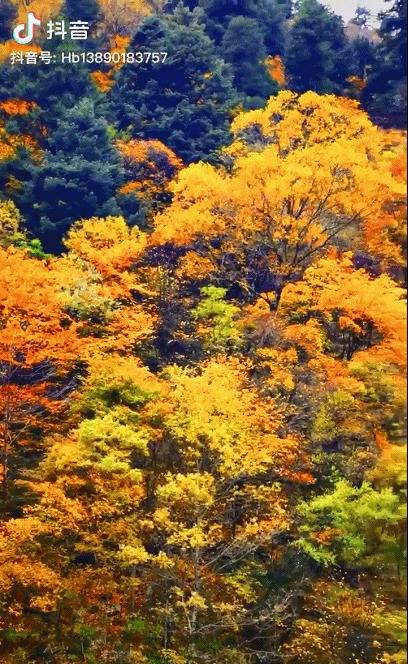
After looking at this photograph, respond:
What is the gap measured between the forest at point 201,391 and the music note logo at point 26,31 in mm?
4709

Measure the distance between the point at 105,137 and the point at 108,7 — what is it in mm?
18951

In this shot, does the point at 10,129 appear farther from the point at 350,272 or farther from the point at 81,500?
the point at 81,500

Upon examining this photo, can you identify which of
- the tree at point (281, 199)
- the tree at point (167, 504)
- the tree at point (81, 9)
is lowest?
the tree at point (167, 504)

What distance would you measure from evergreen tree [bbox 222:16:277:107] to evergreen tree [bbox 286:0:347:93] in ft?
7.01

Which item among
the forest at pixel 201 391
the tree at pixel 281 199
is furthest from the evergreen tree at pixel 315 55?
the tree at pixel 281 199

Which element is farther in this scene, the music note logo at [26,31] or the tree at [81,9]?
the tree at [81,9]

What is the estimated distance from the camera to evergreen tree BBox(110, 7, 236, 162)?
35906 mm

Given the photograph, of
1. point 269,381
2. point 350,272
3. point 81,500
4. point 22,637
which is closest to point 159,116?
point 350,272

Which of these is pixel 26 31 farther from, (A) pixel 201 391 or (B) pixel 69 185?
(A) pixel 201 391

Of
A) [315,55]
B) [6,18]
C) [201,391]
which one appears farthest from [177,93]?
[201,391]

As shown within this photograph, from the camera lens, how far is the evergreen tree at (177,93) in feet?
118

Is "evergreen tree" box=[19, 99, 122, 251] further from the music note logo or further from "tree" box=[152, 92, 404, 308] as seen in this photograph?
the music note logo

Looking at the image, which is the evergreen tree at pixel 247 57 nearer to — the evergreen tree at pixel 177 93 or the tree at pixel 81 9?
the evergreen tree at pixel 177 93

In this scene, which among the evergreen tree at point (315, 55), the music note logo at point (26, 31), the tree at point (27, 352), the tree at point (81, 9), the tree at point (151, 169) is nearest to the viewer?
the tree at point (27, 352)
